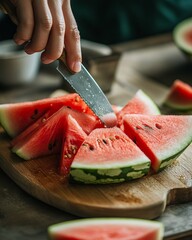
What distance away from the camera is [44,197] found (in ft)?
7.73

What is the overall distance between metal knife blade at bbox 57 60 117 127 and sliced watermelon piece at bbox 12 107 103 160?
0.20 ft

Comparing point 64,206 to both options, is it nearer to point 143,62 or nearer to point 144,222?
point 144,222

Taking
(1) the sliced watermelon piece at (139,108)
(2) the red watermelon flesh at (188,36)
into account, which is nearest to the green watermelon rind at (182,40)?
(2) the red watermelon flesh at (188,36)

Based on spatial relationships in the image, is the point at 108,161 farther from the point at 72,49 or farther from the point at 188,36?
the point at 188,36

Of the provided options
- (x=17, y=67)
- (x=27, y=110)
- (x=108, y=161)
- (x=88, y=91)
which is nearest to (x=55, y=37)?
(x=88, y=91)

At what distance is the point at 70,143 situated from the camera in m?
2.53

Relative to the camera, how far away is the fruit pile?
2.35m

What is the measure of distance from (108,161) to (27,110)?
600 millimetres

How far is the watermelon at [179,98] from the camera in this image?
3.16 meters

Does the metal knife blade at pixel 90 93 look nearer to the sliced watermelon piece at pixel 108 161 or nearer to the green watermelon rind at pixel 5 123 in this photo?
the sliced watermelon piece at pixel 108 161

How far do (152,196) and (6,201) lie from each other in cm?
59

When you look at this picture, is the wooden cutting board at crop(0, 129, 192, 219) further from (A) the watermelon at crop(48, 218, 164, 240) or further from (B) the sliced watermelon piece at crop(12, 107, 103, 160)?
(A) the watermelon at crop(48, 218, 164, 240)

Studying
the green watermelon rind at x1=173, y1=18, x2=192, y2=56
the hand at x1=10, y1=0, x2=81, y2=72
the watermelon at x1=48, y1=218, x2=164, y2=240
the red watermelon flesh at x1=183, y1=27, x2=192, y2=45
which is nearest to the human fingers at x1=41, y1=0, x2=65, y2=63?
the hand at x1=10, y1=0, x2=81, y2=72

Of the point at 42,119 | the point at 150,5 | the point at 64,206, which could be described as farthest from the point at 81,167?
the point at 150,5
